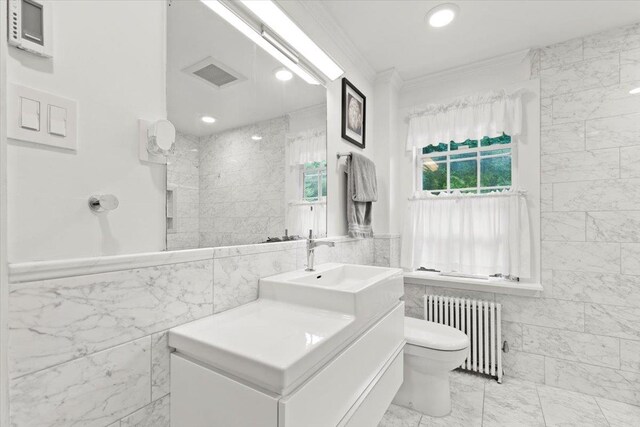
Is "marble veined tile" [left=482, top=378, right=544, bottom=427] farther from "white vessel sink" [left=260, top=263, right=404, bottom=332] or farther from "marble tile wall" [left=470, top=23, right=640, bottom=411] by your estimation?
"white vessel sink" [left=260, top=263, right=404, bottom=332]

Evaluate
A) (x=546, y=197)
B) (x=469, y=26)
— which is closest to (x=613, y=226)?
(x=546, y=197)

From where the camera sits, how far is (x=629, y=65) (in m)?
1.88

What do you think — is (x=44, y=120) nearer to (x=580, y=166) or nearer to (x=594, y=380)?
(x=580, y=166)

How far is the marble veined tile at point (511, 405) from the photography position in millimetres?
1692

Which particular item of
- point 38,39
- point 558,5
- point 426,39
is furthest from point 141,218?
point 558,5

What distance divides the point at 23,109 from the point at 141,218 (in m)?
0.36

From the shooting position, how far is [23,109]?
65cm

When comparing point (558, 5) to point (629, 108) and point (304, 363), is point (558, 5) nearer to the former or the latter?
point (629, 108)

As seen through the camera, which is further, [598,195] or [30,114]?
[598,195]

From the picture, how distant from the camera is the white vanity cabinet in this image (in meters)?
0.70

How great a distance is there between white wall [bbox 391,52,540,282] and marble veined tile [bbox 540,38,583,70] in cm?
11

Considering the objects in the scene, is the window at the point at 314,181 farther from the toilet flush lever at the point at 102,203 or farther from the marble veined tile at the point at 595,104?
the marble veined tile at the point at 595,104

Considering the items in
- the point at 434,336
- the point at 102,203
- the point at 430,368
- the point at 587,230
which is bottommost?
the point at 430,368

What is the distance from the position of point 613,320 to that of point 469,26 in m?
2.19
